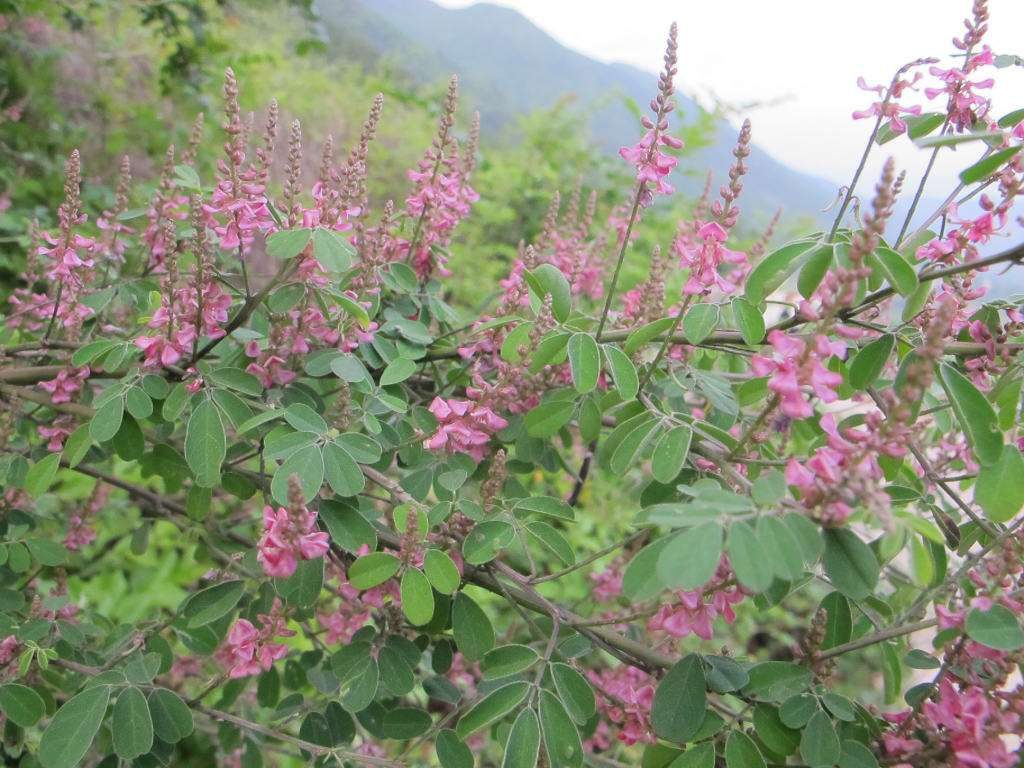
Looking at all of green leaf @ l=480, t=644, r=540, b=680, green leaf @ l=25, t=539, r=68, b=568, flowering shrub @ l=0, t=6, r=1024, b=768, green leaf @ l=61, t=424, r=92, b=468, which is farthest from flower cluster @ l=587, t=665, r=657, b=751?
green leaf @ l=25, t=539, r=68, b=568

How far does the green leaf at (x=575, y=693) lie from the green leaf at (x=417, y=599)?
0.21 meters

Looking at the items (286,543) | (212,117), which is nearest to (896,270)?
(286,543)

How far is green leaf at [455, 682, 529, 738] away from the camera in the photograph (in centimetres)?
106

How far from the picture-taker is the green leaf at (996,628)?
866 millimetres

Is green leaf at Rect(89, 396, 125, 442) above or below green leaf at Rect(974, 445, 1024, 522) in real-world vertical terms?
below

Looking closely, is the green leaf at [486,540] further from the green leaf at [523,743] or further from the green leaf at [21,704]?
the green leaf at [21,704]

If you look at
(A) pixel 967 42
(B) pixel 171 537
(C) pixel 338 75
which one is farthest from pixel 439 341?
(C) pixel 338 75

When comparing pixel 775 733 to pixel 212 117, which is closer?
pixel 775 733

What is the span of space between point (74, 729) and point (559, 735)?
0.75 metres

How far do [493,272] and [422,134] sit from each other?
2677 millimetres

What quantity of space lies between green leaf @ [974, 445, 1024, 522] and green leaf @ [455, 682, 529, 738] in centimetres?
68

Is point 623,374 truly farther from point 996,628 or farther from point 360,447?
point 996,628

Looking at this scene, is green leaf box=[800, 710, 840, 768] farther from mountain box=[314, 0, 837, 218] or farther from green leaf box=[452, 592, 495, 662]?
mountain box=[314, 0, 837, 218]

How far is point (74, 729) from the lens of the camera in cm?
112
